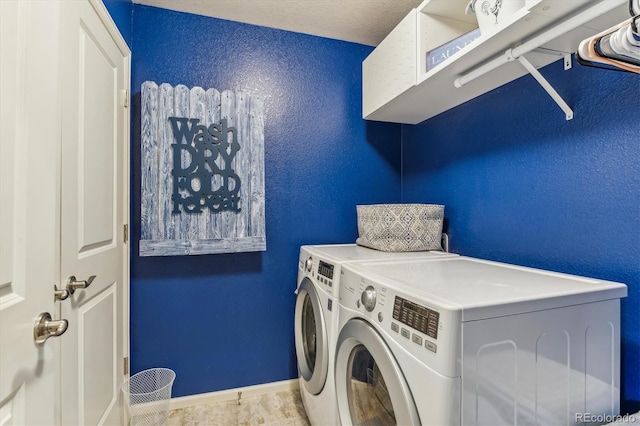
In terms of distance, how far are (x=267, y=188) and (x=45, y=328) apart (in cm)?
142

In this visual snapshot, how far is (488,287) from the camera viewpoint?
967mm

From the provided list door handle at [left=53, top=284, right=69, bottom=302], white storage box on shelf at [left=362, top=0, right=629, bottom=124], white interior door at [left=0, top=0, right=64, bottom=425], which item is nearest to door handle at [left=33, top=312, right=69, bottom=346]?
white interior door at [left=0, top=0, right=64, bottom=425]

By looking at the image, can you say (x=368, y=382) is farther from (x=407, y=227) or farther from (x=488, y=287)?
(x=407, y=227)

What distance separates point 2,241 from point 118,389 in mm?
1352

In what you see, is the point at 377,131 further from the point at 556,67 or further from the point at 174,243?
the point at 174,243

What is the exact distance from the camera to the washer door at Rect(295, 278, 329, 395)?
4.56 feet

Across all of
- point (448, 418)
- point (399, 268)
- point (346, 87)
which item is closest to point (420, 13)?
point (346, 87)

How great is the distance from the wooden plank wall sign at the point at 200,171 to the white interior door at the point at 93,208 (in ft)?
0.52

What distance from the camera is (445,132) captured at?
194 centimetres

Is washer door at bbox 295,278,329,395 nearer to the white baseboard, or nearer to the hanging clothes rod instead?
the white baseboard

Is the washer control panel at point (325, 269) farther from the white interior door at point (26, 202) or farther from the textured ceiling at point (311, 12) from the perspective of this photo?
the textured ceiling at point (311, 12)

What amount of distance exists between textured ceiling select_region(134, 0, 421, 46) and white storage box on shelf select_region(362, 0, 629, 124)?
0.85 ft

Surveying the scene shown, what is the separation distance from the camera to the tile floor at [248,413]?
5.86ft

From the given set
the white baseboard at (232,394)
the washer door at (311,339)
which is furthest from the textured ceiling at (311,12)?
the white baseboard at (232,394)
